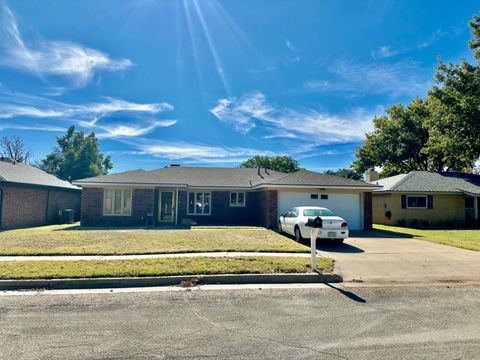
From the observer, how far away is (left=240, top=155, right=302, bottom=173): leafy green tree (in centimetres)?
5652

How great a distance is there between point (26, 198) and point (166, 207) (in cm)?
883

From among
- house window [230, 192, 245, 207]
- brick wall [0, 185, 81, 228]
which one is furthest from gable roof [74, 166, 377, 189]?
brick wall [0, 185, 81, 228]

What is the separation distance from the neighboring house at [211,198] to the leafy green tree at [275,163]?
35145 millimetres

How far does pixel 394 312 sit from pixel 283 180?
12988 mm

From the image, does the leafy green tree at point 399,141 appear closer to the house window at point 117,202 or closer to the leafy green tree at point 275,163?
the leafy green tree at point 275,163

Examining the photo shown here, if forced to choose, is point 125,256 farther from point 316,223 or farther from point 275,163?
point 275,163

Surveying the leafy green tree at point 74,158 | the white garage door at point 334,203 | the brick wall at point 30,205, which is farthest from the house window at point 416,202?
the leafy green tree at point 74,158

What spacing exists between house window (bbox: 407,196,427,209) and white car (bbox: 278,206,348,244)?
13074 millimetres

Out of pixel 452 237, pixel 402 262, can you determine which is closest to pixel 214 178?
pixel 452 237

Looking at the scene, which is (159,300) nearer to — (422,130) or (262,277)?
(262,277)

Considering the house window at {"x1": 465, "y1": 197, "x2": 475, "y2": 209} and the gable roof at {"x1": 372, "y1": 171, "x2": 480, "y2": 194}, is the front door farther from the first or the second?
the house window at {"x1": 465, "y1": 197, "x2": 475, "y2": 209}

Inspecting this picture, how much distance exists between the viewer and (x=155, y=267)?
7.15 metres

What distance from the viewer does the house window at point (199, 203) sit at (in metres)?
20.8

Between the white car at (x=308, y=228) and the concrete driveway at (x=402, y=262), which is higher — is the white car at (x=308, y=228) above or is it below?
above
